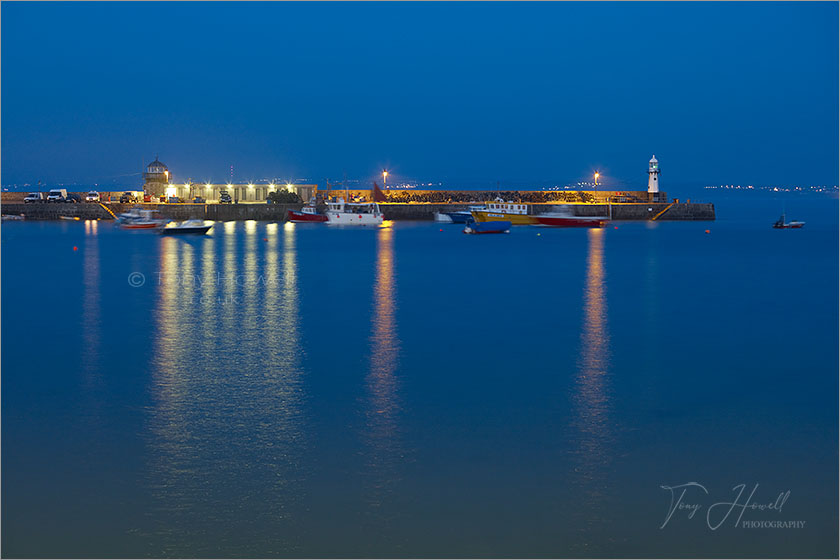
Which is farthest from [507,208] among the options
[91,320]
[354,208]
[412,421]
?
[412,421]

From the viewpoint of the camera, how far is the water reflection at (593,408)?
998cm

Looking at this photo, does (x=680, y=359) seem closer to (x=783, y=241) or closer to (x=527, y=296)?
(x=527, y=296)

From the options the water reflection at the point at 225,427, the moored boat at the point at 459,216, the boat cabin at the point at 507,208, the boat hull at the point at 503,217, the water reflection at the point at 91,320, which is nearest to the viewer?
the water reflection at the point at 225,427

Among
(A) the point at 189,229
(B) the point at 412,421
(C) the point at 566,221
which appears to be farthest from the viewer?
(C) the point at 566,221

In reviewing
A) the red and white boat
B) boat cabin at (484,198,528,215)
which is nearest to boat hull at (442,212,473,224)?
boat cabin at (484,198,528,215)

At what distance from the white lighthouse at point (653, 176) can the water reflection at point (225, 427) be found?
231 feet

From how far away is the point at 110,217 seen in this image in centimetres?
8406

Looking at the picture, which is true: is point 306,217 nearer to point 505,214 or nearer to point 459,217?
point 459,217

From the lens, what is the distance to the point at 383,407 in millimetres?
13070

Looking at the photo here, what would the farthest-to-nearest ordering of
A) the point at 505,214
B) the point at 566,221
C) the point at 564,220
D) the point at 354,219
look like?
the point at 505,214, the point at 354,219, the point at 566,221, the point at 564,220

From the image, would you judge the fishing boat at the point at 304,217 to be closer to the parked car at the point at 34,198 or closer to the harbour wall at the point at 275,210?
the harbour wall at the point at 275,210

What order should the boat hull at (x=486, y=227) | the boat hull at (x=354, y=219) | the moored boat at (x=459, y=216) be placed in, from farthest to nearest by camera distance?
the moored boat at (x=459, y=216)
the boat hull at (x=354, y=219)
the boat hull at (x=486, y=227)

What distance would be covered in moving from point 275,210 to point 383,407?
75391mm
